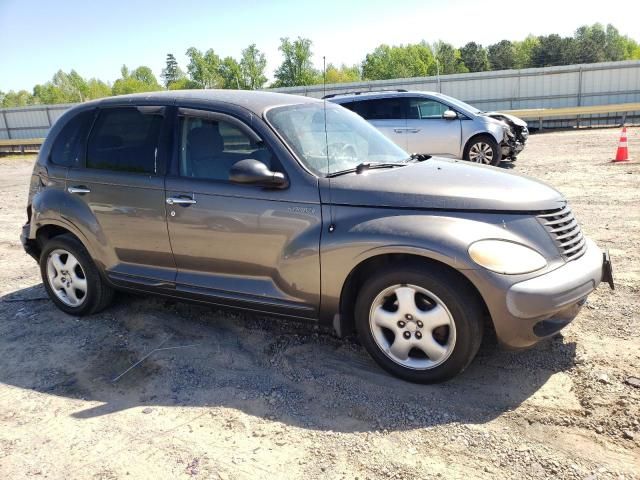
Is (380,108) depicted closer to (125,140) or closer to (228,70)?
(125,140)

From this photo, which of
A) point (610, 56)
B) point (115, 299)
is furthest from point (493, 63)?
point (115, 299)

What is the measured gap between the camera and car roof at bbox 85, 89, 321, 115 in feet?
13.2

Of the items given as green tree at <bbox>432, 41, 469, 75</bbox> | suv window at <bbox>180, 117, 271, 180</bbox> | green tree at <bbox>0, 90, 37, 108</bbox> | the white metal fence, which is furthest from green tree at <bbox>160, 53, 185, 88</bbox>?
suv window at <bbox>180, 117, 271, 180</bbox>

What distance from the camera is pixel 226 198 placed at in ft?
12.5

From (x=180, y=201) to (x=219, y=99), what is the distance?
0.86 meters

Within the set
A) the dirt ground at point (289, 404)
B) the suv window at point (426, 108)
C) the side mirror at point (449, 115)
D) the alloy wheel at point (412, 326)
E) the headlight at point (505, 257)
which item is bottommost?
the dirt ground at point (289, 404)

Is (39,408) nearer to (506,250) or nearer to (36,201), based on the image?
(36,201)

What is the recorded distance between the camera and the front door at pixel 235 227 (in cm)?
358

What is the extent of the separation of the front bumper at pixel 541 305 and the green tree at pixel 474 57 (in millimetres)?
84650

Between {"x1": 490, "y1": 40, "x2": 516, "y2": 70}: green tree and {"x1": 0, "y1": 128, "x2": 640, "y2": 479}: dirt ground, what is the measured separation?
87865 millimetres

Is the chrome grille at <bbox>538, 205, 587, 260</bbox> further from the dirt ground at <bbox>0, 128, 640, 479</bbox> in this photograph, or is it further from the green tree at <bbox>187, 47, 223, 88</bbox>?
the green tree at <bbox>187, 47, 223, 88</bbox>

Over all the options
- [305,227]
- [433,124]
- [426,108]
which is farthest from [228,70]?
[305,227]

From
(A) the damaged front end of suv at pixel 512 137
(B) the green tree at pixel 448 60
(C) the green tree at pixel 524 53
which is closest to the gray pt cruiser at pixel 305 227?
(A) the damaged front end of suv at pixel 512 137

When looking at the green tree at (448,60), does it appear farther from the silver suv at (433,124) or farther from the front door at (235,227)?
the front door at (235,227)
